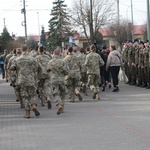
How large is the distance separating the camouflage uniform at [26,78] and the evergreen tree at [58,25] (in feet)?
237

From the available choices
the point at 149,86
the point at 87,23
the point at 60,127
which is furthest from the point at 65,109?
the point at 87,23

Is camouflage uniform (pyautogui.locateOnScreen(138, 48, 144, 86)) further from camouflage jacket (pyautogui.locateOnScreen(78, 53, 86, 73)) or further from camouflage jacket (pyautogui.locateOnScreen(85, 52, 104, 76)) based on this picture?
camouflage jacket (pyautogui.locateOnScreen(85, 52, 104, 76))

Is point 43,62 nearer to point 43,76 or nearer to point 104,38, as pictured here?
point 43,76

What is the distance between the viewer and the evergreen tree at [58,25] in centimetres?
8612

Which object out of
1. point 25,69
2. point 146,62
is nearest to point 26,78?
point 25,69

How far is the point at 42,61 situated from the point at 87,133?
5.67 m

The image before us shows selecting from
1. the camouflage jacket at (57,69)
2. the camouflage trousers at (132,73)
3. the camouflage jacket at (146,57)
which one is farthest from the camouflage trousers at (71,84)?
the camouflage trousers at (132,73)

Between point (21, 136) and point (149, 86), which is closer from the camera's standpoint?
point (21, 136)

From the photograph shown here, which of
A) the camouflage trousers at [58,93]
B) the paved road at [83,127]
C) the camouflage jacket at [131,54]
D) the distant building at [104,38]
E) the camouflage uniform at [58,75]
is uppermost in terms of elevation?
the distant building at [104,38]

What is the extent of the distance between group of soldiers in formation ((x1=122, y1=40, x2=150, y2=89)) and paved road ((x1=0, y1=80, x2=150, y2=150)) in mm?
3212

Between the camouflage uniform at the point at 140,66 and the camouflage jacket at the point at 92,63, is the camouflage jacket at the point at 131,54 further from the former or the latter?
the camouflage jacket at the point at 92,63

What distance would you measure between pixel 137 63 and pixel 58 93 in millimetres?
7744

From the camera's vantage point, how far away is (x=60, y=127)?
36.6ft

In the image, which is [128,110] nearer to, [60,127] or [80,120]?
[80,120]
